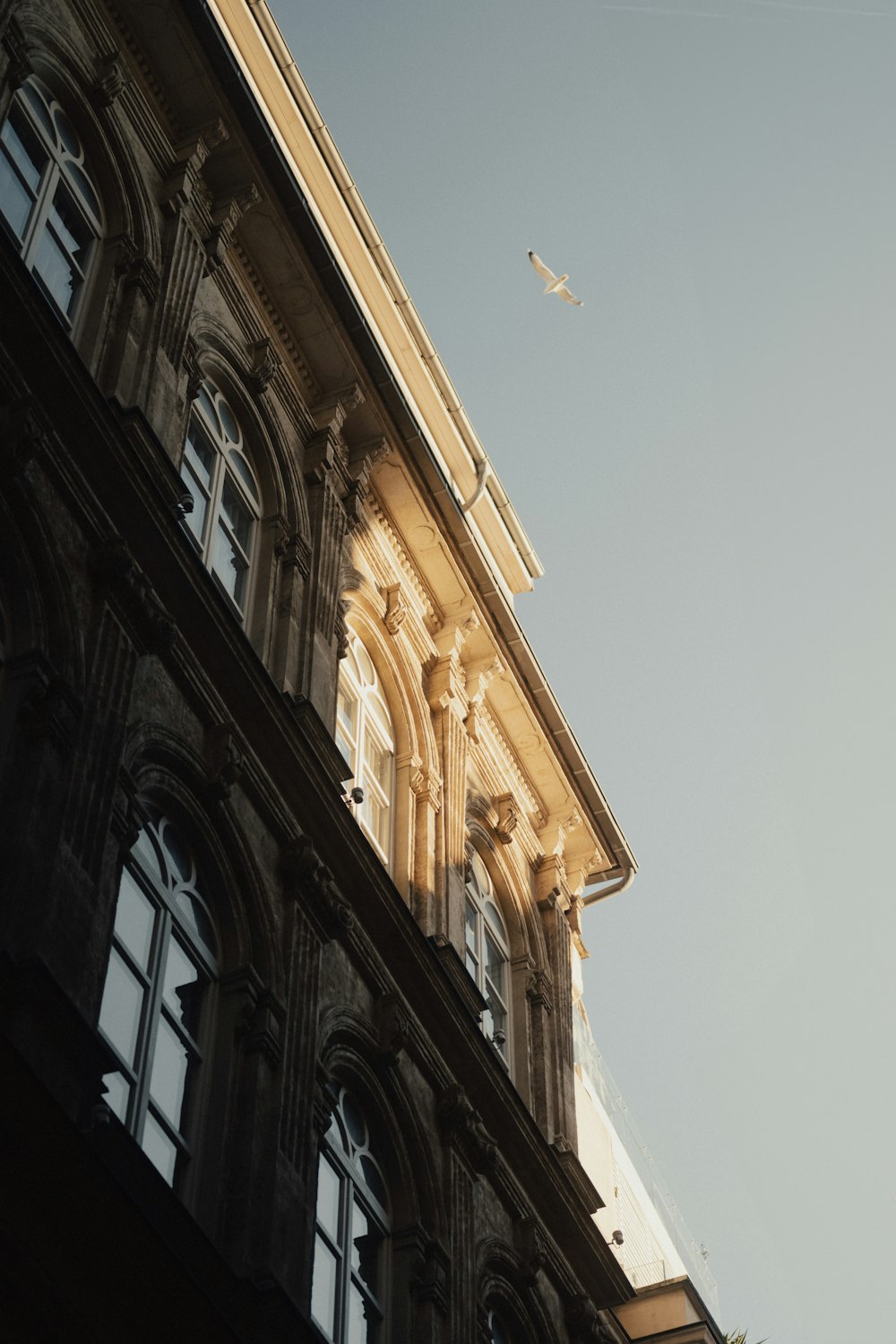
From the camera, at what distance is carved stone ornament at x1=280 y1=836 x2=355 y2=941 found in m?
17.2

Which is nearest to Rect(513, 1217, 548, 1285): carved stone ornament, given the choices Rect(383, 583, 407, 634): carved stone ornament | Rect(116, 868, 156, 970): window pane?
Rect(116, 868, 156, 970): window pane

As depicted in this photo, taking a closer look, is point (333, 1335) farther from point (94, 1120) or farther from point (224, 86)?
point (224, 86)

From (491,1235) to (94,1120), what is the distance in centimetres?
839

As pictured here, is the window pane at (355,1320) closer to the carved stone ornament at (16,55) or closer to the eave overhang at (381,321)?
the eave overhang at (381,321)

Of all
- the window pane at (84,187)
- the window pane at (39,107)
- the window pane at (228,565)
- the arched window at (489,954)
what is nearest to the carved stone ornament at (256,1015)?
the window pane at (228,565)

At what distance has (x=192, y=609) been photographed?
16.7 metres

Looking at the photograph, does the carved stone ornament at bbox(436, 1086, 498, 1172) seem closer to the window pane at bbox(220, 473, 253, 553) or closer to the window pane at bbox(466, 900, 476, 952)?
the window pane at bbox(466, 900, 476, 952)

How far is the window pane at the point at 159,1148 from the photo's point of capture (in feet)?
45.0

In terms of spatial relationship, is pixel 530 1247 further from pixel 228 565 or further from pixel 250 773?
pixel 228 565

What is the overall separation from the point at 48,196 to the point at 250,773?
219 inches

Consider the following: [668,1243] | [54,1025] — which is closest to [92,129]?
[54,1025]

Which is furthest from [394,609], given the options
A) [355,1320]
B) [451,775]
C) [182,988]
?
[355,1320]

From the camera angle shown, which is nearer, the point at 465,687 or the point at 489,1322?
the point at 489,1322

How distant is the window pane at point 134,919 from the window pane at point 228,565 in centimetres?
500
